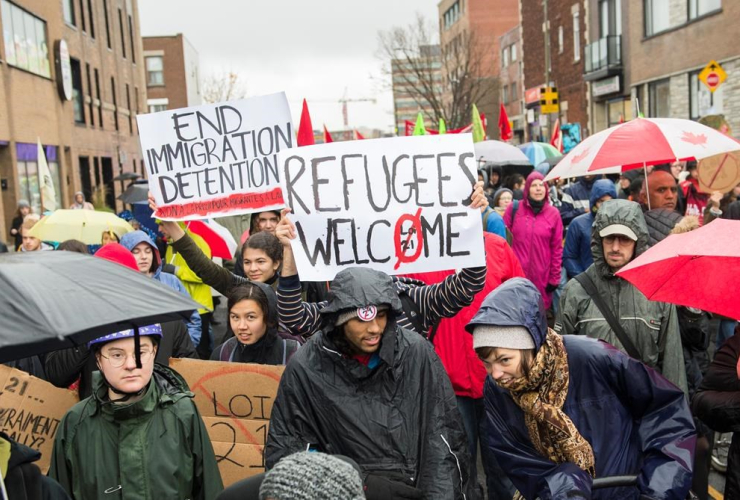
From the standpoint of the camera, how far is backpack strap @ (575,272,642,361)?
12.9ft

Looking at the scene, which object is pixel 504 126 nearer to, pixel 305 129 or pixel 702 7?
pixel 702 7

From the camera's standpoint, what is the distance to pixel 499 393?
3082 millimetres

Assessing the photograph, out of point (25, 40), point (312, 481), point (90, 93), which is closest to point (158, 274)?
point (312, 481)

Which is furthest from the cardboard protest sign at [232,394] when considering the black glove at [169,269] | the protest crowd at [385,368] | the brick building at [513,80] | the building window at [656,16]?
the brick building at [513,80]

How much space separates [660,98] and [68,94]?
2193cm

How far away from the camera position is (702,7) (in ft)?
76.6

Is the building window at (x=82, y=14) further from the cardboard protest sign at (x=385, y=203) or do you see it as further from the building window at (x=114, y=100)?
the cardboard protest sign at (x=385, y=203)

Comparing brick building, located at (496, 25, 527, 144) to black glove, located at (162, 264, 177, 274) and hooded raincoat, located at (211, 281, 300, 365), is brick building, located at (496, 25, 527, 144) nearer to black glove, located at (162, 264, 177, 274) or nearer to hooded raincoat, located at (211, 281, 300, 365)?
black glove, located at (162, 264, 177, 274)

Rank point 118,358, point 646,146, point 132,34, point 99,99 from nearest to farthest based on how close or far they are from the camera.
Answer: point 118,358 → point 646,146 → point 99,99 → point 132,34

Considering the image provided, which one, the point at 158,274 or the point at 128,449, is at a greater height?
the point at 158,274

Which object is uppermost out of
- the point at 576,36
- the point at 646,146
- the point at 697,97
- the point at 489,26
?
the point at 489,26

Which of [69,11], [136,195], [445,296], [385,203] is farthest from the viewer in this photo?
[69,11]

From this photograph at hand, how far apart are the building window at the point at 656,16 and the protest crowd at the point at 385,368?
2404 centimetres

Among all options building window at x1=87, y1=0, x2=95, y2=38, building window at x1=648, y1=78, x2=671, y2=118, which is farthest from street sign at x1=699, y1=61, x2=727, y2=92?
building window at x1=87, y1=0, x2=95, y2=38
